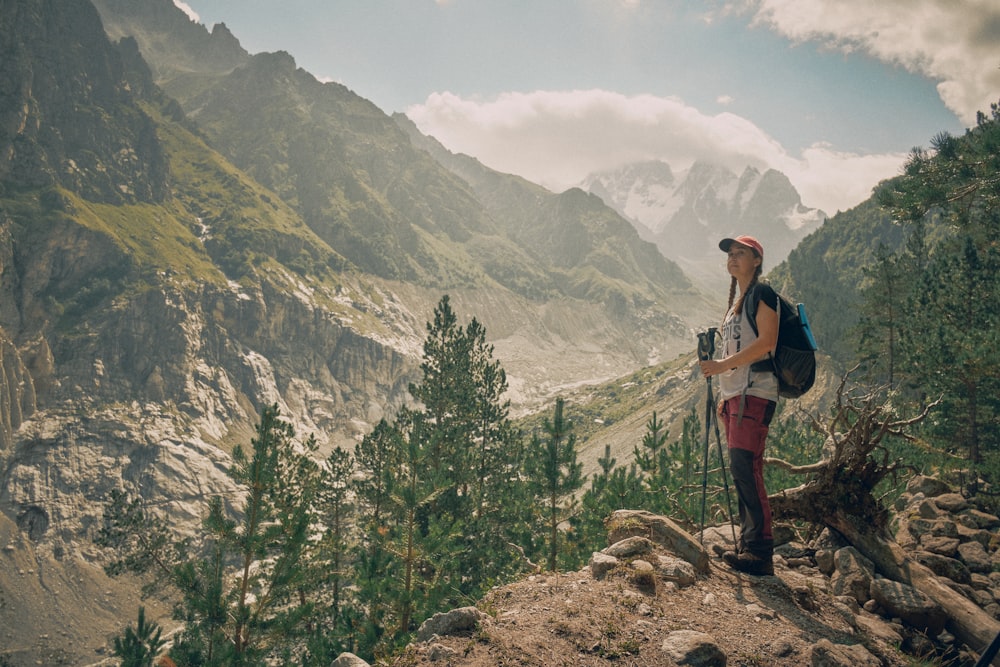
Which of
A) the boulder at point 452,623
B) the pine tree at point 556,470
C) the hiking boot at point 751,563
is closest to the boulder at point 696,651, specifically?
the boulder at point 452,623

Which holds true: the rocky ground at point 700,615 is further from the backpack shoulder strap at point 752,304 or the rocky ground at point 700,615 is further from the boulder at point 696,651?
the backpack shoulder strap at point 752,304

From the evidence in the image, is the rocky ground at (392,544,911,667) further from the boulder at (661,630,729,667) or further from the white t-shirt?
the white t-shirt

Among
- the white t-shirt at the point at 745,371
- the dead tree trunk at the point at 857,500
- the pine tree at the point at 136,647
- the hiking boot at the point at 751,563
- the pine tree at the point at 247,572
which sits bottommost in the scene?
the pine tree at the point at 136,647

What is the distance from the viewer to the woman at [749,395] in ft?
22.4

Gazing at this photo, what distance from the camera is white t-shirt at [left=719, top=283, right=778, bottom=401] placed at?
22.5 ft

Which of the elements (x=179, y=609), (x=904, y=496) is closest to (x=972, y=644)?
(x=904, y=496)

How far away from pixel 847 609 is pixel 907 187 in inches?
381

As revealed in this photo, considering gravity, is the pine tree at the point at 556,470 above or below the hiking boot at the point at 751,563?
above

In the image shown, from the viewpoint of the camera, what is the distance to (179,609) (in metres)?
22.7

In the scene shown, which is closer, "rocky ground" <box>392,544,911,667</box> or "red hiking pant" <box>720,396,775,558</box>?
"rocky ground" <box>392,544,911,667</box>

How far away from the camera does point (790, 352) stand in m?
6.80

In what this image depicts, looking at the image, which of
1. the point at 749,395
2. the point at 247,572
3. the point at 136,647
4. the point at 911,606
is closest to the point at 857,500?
the point at 911,606

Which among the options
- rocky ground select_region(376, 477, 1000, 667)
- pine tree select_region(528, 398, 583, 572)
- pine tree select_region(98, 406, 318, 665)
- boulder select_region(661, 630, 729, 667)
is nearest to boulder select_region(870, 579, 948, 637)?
rocky ground select_region(376, 477, 1000, 667)

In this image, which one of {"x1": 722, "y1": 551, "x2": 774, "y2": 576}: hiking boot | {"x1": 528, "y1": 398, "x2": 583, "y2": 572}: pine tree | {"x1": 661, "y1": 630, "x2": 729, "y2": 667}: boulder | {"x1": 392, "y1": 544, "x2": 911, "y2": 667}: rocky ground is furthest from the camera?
{"x1": 528, "y1": 398, "x2": 583, "y2": 572}: pine tree
